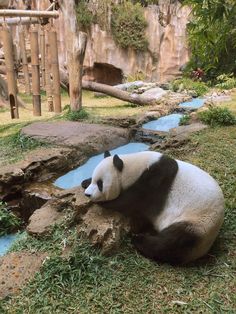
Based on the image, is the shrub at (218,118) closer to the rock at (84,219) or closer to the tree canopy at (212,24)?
the tree canopy at (212,24)

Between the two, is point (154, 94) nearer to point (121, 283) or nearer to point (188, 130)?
point (188, 130)

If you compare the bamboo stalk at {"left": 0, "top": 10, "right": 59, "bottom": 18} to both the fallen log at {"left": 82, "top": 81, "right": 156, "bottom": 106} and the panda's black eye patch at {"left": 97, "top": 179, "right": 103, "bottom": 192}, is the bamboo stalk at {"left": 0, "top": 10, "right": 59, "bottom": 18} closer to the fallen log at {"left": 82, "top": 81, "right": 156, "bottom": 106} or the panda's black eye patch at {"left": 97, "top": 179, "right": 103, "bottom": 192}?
the fallen log at {"left": 82, "top": 81, "right": 156, "bottom": 106}

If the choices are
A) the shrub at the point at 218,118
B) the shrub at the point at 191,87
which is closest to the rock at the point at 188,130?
the shrub at the point at 218,118

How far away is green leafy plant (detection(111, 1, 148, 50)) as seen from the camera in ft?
43.6

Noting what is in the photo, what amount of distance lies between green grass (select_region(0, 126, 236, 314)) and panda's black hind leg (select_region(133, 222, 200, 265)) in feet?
0.23

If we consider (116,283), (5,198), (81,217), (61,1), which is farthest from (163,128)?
(116,283)

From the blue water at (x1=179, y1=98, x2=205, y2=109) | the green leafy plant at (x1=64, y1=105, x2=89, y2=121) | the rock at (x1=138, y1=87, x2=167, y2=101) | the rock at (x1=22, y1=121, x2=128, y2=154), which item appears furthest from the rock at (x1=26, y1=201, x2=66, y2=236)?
the blue water at (x1=179, y1=98, x2=205, y2=109)

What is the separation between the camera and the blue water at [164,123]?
7221mm

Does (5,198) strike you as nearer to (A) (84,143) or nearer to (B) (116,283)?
(A) (84,143)

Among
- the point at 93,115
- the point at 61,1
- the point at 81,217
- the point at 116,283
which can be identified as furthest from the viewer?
the point at 93,115

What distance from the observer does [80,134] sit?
580cm

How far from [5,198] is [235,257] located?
8.98 feet

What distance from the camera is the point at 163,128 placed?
7199 millimetres

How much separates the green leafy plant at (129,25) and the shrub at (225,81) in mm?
3303
